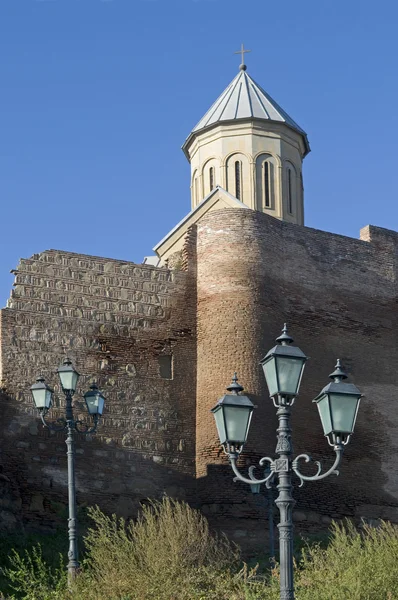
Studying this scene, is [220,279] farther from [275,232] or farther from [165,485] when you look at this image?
[165,485]

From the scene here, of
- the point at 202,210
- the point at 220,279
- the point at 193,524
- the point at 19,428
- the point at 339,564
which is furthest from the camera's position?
the point at 202,210

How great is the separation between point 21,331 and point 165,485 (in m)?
3.85

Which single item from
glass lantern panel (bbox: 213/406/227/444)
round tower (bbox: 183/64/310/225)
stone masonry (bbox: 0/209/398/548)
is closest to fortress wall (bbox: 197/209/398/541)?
stone masonry (bbox: 0/209/398/548)

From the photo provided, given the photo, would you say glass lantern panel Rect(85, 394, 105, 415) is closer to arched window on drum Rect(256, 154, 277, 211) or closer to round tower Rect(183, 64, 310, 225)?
round tower Rect(183, 64, 310, 225)

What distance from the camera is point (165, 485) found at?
24031mm

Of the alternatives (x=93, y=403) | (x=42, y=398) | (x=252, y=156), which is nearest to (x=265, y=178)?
(x=252, y=156)

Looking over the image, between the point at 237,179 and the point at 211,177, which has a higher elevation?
the point at 211,177

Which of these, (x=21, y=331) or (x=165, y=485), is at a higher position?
(x=21, y=331)

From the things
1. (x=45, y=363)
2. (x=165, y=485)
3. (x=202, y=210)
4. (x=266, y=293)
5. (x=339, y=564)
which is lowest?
(x=339, y=564)

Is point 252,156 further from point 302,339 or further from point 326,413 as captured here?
point 326,413

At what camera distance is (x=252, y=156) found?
3297 centimetres

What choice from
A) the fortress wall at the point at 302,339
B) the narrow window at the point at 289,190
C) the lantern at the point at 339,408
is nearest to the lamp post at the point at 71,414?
the lantern at the point at 339,408

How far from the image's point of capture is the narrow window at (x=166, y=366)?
24844mm

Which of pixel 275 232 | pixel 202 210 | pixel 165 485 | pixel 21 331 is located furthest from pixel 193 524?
pixel 202 210
